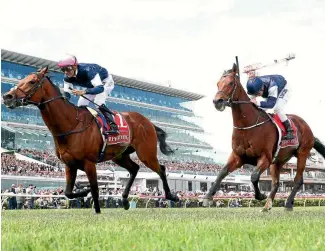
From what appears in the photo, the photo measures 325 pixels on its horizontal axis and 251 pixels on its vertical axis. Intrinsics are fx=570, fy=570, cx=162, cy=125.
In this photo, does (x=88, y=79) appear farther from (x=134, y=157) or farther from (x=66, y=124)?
(x=134, y=157)

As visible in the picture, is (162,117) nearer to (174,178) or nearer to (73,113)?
(174,178)

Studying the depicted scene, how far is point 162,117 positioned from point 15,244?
62502 mm

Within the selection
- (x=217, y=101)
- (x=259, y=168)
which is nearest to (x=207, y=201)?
(x=259, y=168)

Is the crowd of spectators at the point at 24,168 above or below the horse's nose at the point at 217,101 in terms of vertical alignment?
below

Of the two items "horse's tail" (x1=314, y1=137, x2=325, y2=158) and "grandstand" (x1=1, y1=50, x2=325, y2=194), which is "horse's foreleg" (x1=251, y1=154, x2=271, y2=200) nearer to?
"horse's tail" (x1=314, y1=137, x2=325, y2=158)

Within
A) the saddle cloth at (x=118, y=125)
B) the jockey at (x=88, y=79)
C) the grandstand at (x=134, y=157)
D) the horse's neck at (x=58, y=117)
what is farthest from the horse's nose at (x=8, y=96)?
the grandstand at (x=134, y=157)

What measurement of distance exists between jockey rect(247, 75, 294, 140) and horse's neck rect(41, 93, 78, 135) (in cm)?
254

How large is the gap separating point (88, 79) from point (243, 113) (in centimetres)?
210

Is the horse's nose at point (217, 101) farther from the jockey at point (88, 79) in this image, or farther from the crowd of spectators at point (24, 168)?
the crowd of spectators at point (24, 168)

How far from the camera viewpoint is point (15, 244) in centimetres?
277

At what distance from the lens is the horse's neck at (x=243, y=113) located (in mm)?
7449

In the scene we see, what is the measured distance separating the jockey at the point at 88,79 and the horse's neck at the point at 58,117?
1.01 feet

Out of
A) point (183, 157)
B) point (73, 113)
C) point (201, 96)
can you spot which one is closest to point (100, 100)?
point (73, 113)

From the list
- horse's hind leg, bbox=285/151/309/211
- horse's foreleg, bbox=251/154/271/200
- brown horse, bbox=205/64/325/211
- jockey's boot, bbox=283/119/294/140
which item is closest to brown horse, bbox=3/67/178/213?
brown horse, bbox=205/64/325/211
